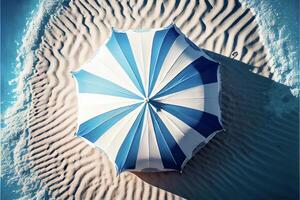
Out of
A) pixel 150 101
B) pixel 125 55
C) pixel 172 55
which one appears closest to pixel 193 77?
pixel 172 55

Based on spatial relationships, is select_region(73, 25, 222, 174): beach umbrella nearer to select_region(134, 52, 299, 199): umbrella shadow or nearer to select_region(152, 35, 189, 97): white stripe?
select_region(152, 35, 189, 97): white stripe

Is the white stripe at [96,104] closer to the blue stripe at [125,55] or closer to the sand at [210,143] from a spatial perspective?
the blue stripe at [125,55]

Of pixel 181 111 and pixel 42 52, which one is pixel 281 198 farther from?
pixel 42 52

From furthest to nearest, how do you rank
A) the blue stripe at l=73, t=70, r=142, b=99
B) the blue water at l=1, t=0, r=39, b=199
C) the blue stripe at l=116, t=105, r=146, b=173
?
the blue water at l=1, t=0, r=39, b=199, the blue stripe at l=73, t=70, r=142, b=99, the blue stripe at l=116, t=105, r=146, b=173

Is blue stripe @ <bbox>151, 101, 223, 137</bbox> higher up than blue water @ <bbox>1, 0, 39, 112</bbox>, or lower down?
lower down

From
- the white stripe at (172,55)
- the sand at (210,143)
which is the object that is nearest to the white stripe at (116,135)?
the white stripe at (172,55)

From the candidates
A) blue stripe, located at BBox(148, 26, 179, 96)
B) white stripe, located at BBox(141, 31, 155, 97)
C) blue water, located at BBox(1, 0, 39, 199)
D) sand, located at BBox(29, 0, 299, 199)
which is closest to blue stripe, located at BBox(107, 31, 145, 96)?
white stripe, located at BBox(141, 31, 155, 97)
